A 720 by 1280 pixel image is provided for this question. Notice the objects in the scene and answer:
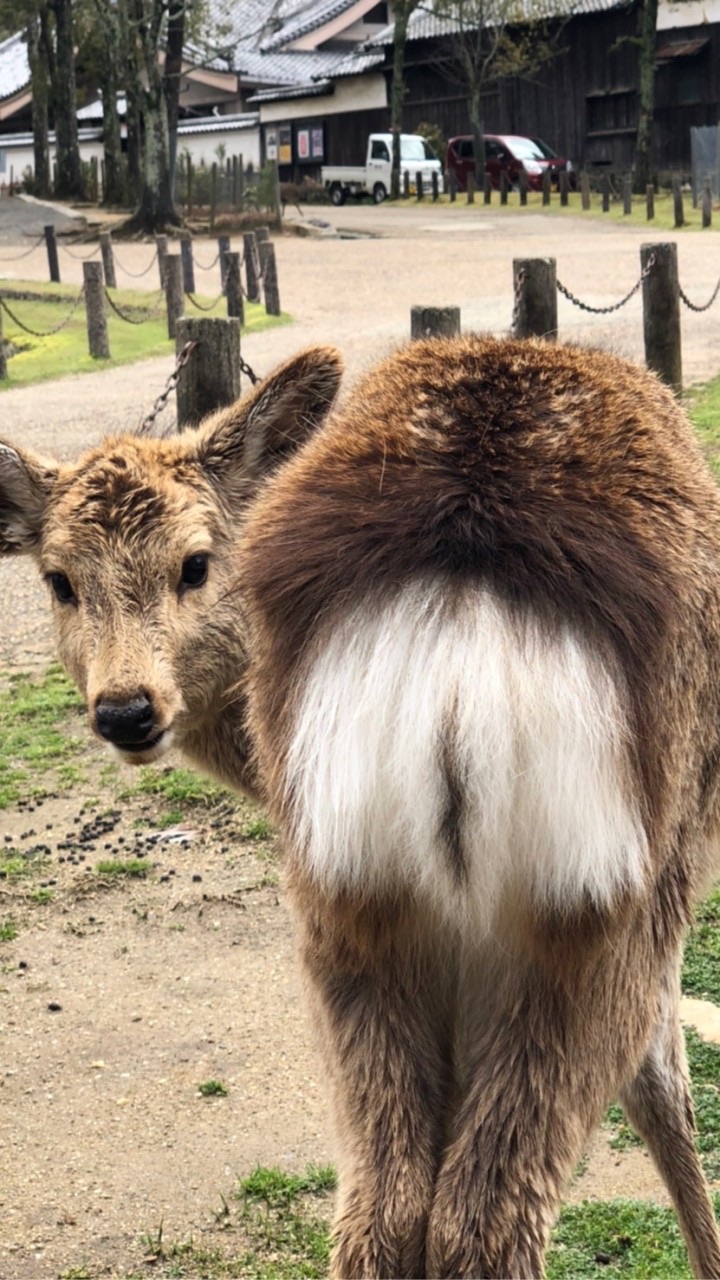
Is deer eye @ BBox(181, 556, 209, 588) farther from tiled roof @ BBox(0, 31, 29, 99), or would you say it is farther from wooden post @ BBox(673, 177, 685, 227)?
tiled roof @ BBox(0, 31, 29, 99)

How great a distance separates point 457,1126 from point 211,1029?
7.79 feet

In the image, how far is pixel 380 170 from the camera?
45.8 m

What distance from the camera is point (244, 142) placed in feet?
180

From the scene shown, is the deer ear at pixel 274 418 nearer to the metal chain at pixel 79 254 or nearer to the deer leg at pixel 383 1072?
the deer leg at pixel 383 1072

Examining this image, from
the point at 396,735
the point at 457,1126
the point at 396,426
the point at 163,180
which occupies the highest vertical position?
the point at 163,180

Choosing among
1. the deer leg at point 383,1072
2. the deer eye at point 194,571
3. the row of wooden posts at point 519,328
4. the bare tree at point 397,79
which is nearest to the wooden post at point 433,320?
the row of wooden posts at point 519,328

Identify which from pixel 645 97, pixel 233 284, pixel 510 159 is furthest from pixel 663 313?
pixel 510 159

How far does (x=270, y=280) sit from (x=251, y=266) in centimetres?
202

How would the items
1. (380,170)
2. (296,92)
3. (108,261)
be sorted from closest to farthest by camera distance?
(108,261) → (380,170) → (296,92)

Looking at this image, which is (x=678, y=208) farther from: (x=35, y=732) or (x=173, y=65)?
(x=35, y=732)

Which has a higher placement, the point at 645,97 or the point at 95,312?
the point at 645,97

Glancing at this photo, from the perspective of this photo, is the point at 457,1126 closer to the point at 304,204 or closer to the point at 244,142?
the point at 304,204

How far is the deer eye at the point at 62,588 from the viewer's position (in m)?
4.26

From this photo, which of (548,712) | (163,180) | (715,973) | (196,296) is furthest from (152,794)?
(163,180)
